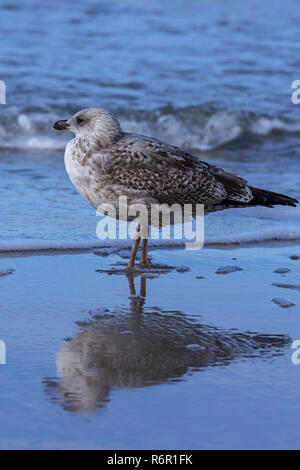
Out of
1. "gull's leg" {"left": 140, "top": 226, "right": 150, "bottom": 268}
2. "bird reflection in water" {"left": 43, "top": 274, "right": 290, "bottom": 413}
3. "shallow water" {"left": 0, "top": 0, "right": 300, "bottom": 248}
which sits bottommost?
"bird reflection in water" {"left": 43, "top": 274, "right": 290, "bottom": 413}

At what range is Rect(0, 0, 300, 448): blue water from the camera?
377 cm

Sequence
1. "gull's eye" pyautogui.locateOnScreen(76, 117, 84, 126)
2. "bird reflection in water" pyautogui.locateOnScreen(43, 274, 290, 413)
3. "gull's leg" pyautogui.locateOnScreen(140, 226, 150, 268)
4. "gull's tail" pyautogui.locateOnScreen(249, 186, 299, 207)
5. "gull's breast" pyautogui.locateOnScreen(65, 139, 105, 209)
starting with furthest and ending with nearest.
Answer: "gull's tail" pyautogui.locateOnScreen(249, 186, 299, 207), "gull's eye" pyautogui.locateOnScreen(76, 117, 84, 126), "gull's leg" pyautogui.locateOnScreen(140, 226, 150, 268), "gull's breast" pyautogui.locateOnScreen(65, 139, 105, 209), "bird reflection in water" pyautogui.locateOnScreen(43, 274, 290, 413)

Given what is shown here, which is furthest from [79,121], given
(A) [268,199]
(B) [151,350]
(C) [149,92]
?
(C) [149,92]

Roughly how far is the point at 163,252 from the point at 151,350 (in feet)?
7.74

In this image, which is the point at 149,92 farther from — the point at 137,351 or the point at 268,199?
the point at 137,351

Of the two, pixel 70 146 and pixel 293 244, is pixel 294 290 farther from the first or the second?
pixel 70 146

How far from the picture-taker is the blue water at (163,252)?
3771 millimetres

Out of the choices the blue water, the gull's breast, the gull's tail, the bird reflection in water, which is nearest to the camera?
the blue water

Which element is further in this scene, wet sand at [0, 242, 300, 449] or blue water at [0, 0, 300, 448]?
blue water at [0, 0, 300, 448]

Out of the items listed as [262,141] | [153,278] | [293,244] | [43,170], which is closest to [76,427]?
[153,278]

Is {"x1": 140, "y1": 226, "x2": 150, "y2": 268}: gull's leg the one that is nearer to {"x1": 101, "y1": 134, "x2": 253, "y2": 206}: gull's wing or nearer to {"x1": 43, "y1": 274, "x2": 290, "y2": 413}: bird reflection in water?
{"x1": 101, "y1": 134, "x2": 253, "y2": 206}: gull's wing

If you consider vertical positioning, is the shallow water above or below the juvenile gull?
above

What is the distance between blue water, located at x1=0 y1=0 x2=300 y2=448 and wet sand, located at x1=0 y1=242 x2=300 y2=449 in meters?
0.01

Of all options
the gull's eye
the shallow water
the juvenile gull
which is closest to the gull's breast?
the juvenile gull
